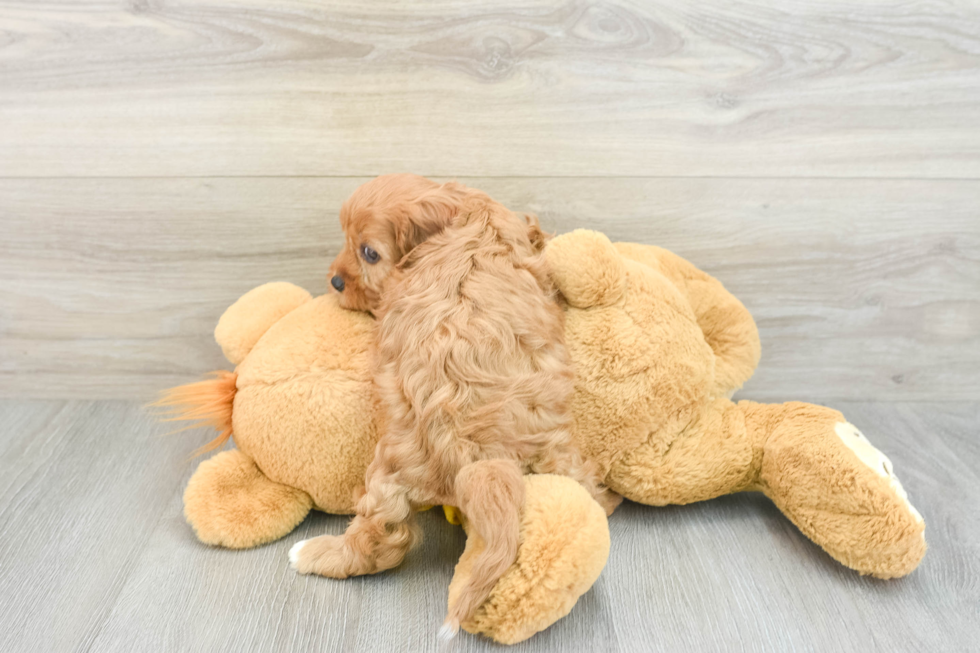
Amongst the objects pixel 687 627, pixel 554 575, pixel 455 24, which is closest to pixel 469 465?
pixel 554 575

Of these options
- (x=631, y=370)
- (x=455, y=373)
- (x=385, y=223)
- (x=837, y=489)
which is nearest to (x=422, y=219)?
(x=385, y=223)

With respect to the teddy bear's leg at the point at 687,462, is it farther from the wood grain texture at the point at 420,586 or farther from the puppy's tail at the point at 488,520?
the puppy's tail at the point at 488,520

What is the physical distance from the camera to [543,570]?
0.58 m

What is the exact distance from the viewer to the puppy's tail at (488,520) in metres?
0.58

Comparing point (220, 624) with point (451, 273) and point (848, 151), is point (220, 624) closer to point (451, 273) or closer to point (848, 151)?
point (451, 273)

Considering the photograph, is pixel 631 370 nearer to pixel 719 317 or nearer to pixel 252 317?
pixel 719 317

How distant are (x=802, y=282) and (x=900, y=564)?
18.9 inches

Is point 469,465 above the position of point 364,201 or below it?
below

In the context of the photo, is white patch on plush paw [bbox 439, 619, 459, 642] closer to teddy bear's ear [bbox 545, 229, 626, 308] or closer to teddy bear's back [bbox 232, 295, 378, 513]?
teddy bear's back [bbox 232, 295, 378, 513]

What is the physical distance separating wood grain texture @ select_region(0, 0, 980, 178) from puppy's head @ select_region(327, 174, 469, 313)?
0.24 m

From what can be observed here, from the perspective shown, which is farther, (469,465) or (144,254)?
(144,254)

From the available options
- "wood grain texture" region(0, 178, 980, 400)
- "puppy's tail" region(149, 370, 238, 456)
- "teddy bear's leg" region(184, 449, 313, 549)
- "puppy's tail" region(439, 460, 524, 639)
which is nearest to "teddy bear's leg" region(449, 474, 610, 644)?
"puppy's tail" region(439, 460, 524, 639)

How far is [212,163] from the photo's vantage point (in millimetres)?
958

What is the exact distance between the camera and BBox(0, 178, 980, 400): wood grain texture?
98cm
